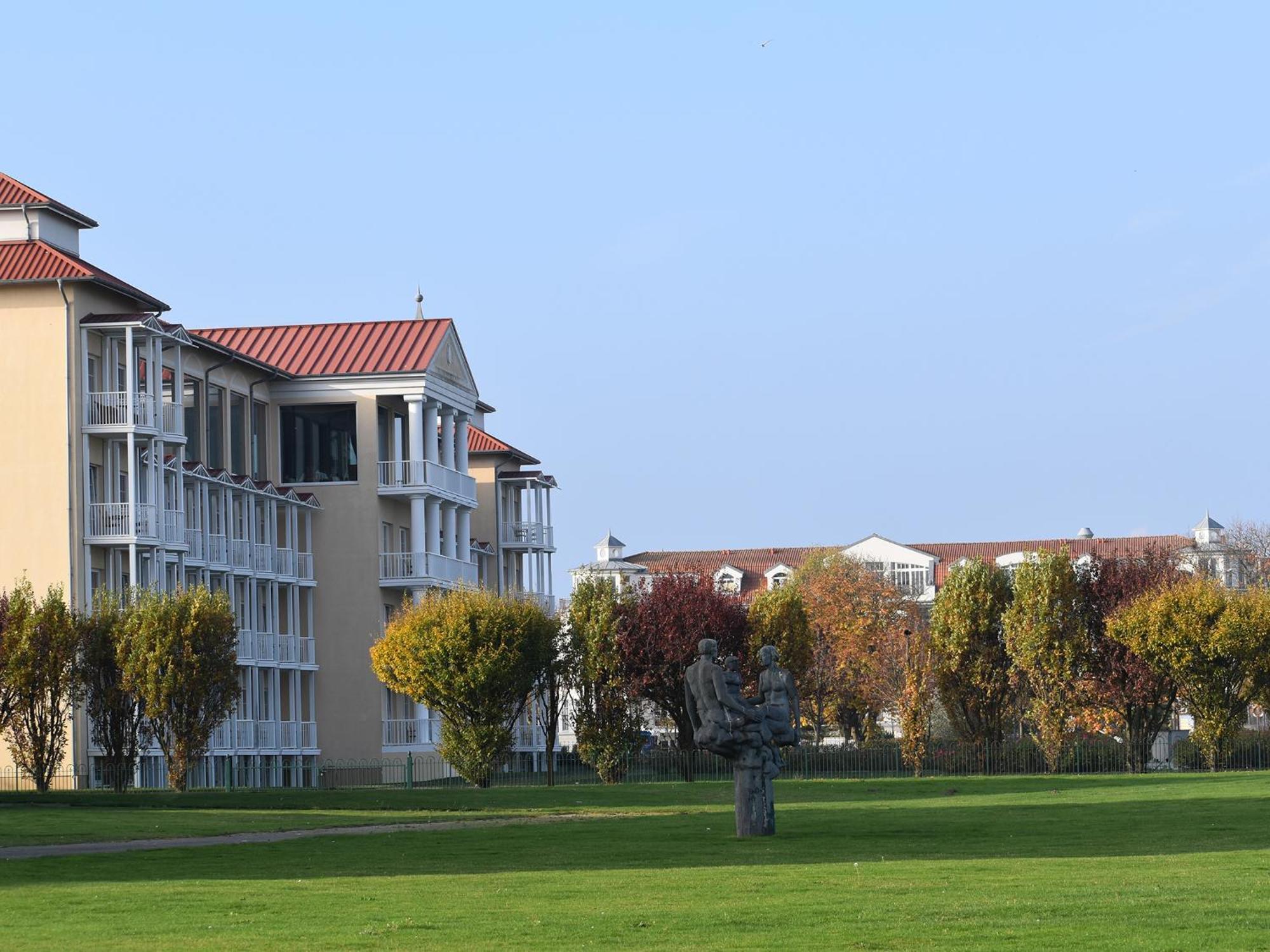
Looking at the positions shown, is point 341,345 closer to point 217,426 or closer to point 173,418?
point 217,426

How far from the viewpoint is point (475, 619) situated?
174 ft

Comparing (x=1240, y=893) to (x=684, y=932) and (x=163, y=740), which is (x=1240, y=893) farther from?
(x=163, y=740)

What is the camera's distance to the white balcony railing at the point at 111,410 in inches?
2094

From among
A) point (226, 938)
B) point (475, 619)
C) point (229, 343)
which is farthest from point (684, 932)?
point (229, 343)

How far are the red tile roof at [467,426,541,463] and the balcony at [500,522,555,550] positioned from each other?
3.01 m

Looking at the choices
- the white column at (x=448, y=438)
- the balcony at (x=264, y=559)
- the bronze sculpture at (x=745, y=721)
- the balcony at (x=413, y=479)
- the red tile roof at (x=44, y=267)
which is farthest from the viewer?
the white column at (x=448, y=438)

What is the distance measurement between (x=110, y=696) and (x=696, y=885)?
31.5m

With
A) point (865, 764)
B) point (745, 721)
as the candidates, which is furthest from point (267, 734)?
point (745, 721)

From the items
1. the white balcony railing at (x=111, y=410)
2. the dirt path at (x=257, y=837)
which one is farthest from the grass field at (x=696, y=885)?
the white balcony railing at (x=111, y=410)

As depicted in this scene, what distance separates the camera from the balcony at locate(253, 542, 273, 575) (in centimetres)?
6341

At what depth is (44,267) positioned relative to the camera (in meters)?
52.3

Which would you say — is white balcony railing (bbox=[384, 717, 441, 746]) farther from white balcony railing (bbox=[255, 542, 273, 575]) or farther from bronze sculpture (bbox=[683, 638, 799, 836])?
bronze sculpture (bbox=[683, 638, 799, 836])

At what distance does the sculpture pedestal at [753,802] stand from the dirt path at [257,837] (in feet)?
21.9

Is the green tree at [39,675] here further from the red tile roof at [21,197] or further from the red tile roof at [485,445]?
the red tile roof at [485,445]
